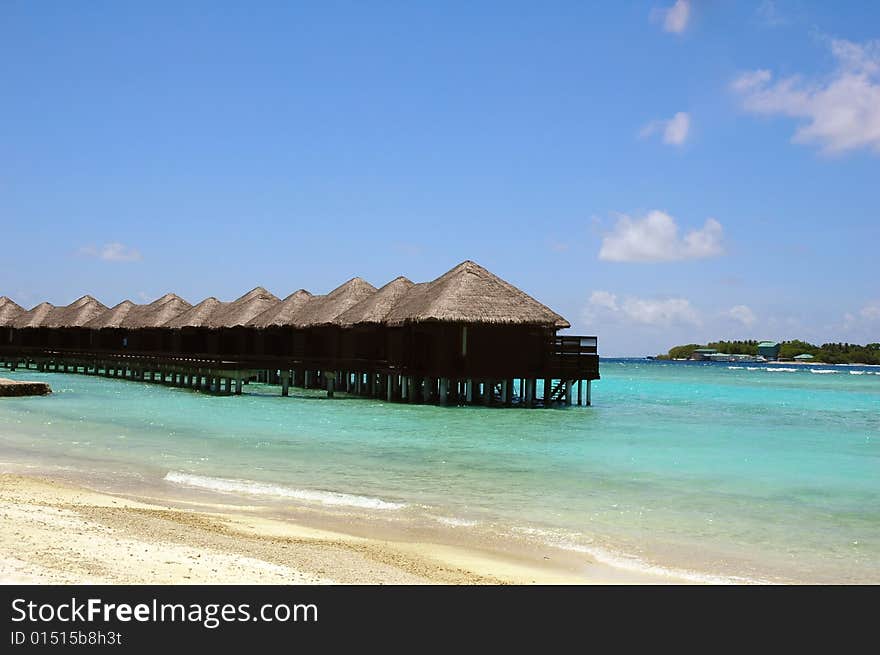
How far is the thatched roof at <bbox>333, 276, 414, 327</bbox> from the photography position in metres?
33.2

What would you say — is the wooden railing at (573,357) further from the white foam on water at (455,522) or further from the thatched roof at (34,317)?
the thatched roof at (34,317)

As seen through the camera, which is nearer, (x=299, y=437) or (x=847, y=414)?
(x=299, y=437)

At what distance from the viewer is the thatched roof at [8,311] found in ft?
188

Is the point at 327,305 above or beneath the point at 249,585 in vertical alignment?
above

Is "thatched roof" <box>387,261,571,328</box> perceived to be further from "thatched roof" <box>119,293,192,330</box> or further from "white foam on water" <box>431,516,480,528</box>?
"thatched roof" <box>119,293,192,330</box>

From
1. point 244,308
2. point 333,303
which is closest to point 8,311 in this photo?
point 244,308

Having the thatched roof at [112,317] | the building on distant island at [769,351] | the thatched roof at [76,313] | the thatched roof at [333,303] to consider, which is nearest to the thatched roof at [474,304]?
the thatched roof at [333,303]

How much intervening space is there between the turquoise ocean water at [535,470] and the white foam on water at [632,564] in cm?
4

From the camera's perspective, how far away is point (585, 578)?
771 centimetres

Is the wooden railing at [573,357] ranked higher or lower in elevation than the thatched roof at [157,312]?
lower

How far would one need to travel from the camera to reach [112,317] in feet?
171
